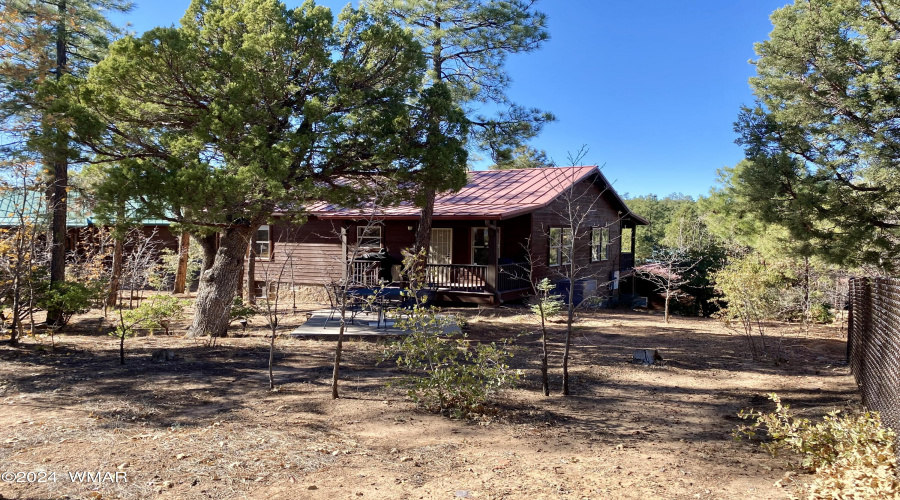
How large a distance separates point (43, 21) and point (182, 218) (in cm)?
632

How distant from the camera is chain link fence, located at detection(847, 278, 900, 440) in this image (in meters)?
4.39

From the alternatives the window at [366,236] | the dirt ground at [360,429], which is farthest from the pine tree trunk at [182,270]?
the dirt ground at [360,429]

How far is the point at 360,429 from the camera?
5.48 meters

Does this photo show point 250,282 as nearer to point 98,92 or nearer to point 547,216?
point 98,92

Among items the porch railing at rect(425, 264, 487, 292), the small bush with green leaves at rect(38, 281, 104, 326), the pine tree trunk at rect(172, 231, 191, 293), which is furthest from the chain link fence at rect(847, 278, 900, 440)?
the pine tree trunk at rect(172, 231, 191, 293)

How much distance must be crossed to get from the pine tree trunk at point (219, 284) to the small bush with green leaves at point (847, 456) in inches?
350

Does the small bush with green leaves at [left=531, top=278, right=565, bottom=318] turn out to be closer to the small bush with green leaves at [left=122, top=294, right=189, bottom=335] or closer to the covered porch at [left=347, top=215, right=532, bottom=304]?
the covered porch at [left=347, top=215, right=532, bottom=304]

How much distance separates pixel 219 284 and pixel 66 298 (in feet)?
10.3

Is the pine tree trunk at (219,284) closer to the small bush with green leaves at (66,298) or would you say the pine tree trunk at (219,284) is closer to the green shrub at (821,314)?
the small bush with green leaves at (66,298)

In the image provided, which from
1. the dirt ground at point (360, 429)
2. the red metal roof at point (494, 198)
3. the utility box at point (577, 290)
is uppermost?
the red metal roof at point (494, 198)

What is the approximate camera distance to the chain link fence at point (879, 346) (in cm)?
439

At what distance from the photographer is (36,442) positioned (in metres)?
4.73

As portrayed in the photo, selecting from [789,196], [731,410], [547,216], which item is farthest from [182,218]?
[547,216]

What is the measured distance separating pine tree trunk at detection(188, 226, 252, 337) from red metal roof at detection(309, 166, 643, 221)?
4946mm
